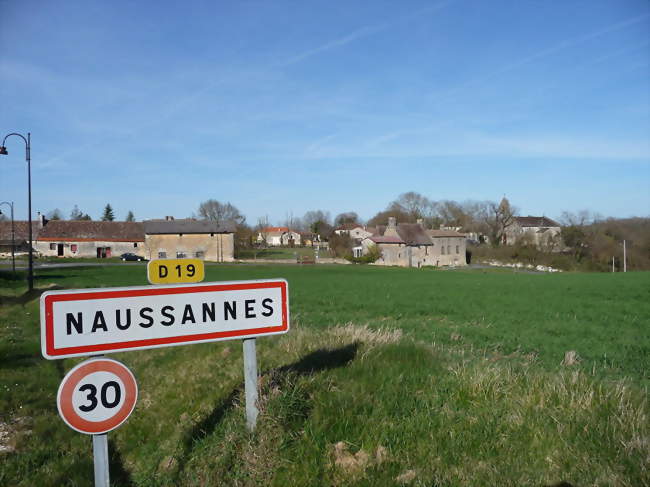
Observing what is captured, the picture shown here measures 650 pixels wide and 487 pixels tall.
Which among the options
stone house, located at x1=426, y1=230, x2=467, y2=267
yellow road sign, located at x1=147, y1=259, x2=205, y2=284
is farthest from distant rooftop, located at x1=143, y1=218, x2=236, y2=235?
yellow road sign, located at x1=147, y1=259, x2=205, y2=284

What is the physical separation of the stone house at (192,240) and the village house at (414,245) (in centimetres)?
2167

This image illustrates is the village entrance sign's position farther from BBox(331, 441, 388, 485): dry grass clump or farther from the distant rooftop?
the distant rooftop

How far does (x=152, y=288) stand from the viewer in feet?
11.2

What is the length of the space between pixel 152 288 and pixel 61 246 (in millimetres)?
88314

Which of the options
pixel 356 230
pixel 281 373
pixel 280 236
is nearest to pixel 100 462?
pixel 281 373

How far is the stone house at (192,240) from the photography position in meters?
73.1

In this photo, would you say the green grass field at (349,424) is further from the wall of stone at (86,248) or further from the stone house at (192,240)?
the wall of stone at (86,248)

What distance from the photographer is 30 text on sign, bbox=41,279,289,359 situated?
Answer: 2.96 metres

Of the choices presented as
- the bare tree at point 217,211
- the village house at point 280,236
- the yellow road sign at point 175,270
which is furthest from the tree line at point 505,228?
the yellow road sign at point 175,270

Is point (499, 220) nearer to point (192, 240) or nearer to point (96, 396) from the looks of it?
point (192, 240)

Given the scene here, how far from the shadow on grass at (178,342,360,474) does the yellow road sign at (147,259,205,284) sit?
1850mm

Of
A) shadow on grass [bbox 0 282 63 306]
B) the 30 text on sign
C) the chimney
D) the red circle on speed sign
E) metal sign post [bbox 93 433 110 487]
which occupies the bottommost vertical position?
shadow on grass [bbox 0 282 63 306]

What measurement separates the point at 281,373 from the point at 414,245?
76.0 m

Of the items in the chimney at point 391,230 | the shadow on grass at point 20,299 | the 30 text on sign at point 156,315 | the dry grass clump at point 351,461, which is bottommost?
the shadow on grass at point 20,299
